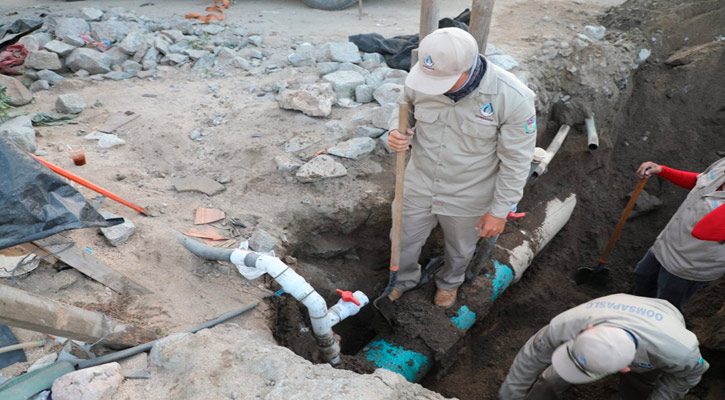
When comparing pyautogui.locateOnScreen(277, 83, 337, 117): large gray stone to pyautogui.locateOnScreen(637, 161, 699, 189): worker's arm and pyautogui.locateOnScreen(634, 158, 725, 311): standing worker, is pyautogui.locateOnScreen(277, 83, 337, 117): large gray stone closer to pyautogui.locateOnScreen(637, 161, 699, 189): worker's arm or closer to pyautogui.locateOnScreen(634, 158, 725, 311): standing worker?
pyautogui.locateOnScreen(637, 161, 699, 189): worker's arm

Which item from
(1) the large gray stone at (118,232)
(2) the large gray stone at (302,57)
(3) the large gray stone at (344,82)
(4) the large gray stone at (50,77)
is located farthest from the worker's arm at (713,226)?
(4) the large gray stone at (50,77)

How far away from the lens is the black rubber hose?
275cm

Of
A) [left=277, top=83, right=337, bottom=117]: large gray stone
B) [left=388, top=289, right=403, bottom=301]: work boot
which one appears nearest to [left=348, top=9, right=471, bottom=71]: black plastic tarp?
[left=277, top=83, right=337, bottom=117]: large gray stone

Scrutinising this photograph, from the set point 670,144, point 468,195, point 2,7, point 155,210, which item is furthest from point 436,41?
point 2,7

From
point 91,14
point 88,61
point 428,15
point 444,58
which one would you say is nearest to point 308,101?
point 428,15

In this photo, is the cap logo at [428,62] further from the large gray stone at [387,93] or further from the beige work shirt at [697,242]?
the large gray stone at [387,93]

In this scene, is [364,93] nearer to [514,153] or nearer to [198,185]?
[198,185]

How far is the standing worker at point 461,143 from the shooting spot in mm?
2359

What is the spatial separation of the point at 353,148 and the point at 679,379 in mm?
2866

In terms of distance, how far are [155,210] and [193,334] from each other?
4.51 ft

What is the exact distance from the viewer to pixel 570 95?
16.9ft

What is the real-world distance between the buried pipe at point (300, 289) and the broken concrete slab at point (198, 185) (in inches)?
26.2

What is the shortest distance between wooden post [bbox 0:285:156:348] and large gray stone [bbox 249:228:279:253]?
939 mm

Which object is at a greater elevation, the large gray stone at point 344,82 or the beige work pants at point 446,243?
the large gray stone at point 344,82
